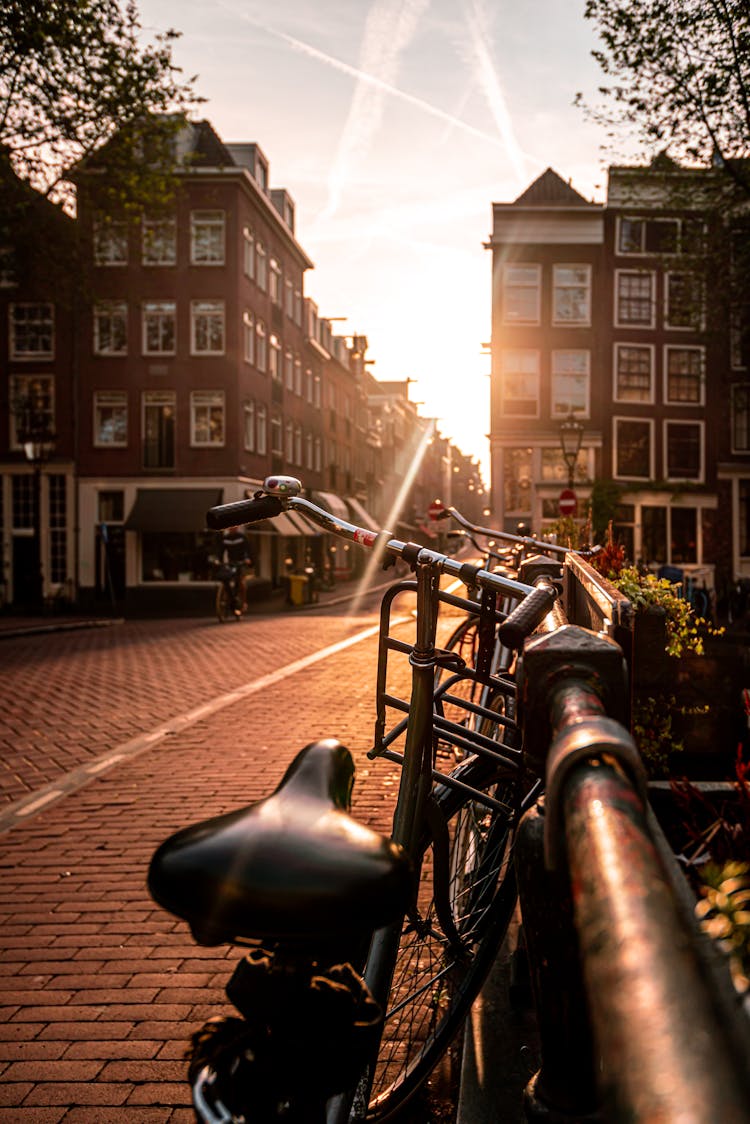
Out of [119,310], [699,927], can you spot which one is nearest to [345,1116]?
[699,927]

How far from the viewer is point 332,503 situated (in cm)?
4797

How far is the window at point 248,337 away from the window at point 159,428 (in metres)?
3.07

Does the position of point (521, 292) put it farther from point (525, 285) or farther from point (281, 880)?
point (281, 880)

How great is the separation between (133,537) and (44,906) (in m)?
27.8

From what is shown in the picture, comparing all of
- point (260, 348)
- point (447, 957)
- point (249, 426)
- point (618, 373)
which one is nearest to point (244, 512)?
point (447, 957)

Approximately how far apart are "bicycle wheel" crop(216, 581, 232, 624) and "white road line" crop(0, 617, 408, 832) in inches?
319

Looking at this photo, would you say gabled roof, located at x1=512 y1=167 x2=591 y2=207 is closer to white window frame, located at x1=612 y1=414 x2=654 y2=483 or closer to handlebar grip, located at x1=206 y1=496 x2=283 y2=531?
white window frame, located at x1=612 y1=414 x2=654 y2=483

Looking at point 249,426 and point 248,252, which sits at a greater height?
point 248,252

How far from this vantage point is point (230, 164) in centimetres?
3216

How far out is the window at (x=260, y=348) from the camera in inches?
1371

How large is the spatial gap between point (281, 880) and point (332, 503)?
47215mm

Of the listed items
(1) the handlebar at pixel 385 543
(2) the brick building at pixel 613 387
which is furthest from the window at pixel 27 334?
(1) the handlebar at pixel 385 543

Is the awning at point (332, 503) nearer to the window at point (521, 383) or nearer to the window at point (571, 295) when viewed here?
the window at point (521, 383)

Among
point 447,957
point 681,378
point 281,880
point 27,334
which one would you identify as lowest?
point 447,957
